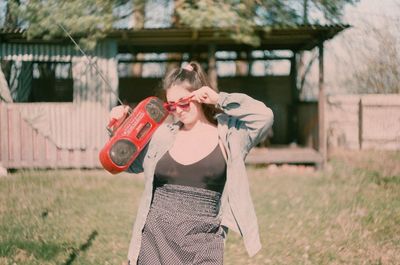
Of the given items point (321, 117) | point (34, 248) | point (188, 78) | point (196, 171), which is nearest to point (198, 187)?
point (196, 171)

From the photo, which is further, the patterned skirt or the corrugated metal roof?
the corrugated metal roof

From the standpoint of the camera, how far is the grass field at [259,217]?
4.96m

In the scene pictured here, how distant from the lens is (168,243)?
95.9 inches

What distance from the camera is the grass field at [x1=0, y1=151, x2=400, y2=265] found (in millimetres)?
4961

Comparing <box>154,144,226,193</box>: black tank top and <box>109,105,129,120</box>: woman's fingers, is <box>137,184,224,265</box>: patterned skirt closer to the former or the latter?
<box>154,144,226,193</box>: black tank top

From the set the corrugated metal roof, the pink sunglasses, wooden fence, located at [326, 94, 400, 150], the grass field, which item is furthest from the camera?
wooden fence, located at [326, 94, 400, 150]

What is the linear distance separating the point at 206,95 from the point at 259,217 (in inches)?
176

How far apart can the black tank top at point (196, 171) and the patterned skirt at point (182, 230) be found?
0.03 meters

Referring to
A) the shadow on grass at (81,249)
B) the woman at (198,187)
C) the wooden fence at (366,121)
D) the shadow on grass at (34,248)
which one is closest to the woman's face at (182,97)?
the woman at (198,187)

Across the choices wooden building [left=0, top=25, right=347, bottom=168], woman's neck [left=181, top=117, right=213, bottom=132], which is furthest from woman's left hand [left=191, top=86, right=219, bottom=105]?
wooden building [left=0, top=25, right=347, bottom=168]

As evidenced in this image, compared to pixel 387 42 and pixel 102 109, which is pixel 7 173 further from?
pixel 387 42

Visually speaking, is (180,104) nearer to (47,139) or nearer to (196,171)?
(196,171)

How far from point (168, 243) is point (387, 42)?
18.9 m

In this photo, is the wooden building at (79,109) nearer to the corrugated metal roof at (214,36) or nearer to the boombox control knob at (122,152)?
the corrugated metal roof at (214,36)
